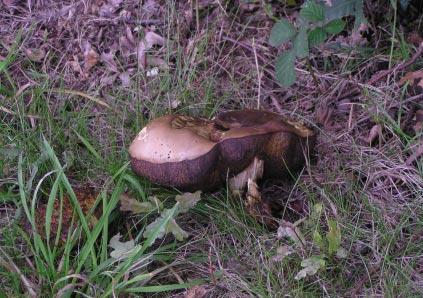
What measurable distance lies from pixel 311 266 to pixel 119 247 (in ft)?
2.43

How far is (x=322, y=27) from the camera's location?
2582 mm

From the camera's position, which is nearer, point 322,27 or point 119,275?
point 119,275

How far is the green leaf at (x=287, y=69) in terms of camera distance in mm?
2602

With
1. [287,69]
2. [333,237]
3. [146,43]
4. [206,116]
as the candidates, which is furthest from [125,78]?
[333,237]

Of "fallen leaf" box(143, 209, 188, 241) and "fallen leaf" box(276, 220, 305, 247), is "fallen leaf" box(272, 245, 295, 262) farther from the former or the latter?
"fallen leaf" box(143, 209, 188, 241)

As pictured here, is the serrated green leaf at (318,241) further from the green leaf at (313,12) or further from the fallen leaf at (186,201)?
the green leaf at (313,12)

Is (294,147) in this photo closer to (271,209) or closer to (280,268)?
(271,209)

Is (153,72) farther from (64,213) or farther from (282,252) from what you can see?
(282,252)

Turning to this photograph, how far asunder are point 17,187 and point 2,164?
128mm

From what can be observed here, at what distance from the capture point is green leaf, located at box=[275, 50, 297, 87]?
2.60 m

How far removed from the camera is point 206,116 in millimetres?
3016

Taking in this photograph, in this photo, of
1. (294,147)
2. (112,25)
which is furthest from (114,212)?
(112,25)

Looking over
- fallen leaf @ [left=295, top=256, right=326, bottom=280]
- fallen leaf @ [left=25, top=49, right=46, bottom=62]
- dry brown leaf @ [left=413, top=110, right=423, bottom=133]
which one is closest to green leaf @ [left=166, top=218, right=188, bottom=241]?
fallen leaf @ [left=295, top=256, right=326, bottom=280]

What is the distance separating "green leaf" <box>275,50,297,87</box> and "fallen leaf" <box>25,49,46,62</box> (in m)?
1.70
